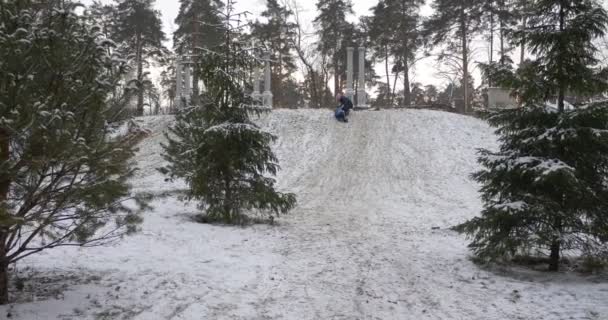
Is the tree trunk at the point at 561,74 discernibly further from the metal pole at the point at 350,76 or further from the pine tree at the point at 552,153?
the metal pole at the point at 350,76

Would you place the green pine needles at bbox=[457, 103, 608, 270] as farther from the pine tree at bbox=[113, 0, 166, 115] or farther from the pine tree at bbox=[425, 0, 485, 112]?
the pine tree at bbox=[113, 0, 166, 115]

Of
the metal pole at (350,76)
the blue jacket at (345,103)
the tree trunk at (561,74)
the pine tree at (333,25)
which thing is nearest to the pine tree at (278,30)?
the pine tree at (333,25)

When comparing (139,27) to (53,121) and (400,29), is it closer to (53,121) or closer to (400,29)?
(400,29)

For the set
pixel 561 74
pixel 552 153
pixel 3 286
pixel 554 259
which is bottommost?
pixel 554 259

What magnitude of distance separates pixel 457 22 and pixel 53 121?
2989cm

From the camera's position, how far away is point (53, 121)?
3.93 metres

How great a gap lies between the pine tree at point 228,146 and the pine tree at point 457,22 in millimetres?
22041

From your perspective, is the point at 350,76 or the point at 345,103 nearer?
the point at 345,103

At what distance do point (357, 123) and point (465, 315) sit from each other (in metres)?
19.3

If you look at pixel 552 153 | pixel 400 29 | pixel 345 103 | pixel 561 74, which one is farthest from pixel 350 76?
pixel 552 153

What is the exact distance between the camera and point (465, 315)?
5.07m

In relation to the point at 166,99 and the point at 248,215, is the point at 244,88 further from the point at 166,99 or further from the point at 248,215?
the point at 166,99

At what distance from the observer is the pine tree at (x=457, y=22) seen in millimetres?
29203

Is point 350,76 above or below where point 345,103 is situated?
above
